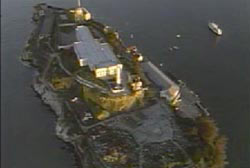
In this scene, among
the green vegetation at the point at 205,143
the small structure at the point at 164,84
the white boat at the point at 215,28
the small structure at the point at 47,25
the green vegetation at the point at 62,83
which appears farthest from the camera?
the white boat at the point at 215,28

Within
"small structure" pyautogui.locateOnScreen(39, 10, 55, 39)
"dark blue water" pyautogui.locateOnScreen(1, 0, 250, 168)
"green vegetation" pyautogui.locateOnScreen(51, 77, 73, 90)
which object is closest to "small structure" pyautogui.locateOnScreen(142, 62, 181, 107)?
"dark blue water" pyautogui.locateOnScreen(1, 0, 250, 168)

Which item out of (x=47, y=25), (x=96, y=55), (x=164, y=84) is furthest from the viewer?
(x=47, y=25)

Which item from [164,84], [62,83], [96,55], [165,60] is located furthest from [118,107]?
[165,60]

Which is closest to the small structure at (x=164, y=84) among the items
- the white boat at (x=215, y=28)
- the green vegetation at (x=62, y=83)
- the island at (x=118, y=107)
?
the island at (x=118, y=107)

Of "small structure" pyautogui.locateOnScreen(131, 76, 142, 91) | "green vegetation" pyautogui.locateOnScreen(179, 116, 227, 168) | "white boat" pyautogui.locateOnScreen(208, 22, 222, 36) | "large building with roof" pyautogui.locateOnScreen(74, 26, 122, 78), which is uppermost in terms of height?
"white boat" pyautogui.locateOnScreen(208, 22, 222, 36)

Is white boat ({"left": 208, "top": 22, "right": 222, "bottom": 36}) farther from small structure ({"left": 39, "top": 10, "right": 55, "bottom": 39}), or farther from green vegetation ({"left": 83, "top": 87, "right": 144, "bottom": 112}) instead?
small structure ({"left": 39, "top": 10, "right": 55, "bottom": 39})

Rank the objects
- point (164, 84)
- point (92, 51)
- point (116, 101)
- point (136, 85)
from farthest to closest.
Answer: point (92, 51)
point (164, 84)
point (136, 85)
point (116, 101)

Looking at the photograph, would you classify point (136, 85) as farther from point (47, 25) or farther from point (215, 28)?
point (47, 25)

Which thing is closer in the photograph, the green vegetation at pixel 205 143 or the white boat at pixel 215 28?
the green vegetation at pixel 205 143

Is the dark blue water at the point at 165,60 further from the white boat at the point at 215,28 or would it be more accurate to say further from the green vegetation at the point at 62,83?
the green vegetation at the point at 62,83
